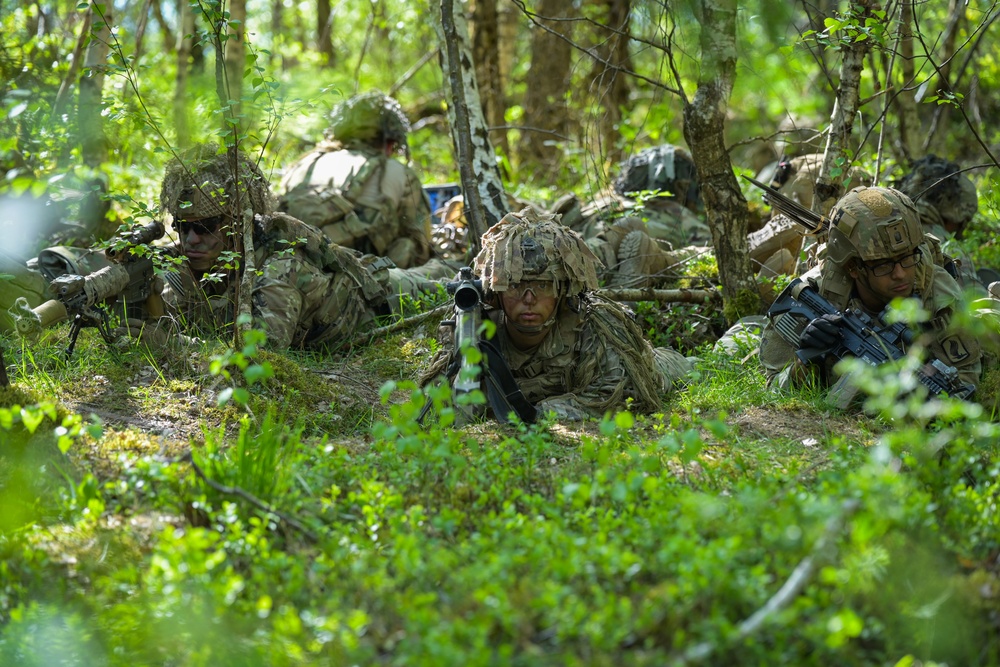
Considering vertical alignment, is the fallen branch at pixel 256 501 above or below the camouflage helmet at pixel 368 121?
below

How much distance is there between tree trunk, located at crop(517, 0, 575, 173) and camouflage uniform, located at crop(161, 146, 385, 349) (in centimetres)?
659

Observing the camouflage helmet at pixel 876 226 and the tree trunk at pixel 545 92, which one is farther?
the tree trunk at pixel 545 92

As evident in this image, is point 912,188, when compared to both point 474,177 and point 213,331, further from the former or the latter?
point 213,331

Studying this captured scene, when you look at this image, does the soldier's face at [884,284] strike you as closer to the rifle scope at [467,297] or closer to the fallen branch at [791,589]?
the rifle scope at [467,297]

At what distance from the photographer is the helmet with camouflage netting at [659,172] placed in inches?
382

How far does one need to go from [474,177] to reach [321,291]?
1.56 metres

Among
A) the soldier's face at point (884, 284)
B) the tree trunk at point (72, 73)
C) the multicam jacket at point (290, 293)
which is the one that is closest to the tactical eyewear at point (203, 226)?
the multicam jacket at point (290, 293)

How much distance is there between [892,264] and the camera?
5.59m

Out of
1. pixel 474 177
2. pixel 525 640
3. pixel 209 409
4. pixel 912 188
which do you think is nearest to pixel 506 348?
pixel 209 409

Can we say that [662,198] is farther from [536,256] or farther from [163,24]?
[163,24]

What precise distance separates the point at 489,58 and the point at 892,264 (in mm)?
8052

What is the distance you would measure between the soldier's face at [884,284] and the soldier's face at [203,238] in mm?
4029

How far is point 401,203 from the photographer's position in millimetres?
9195

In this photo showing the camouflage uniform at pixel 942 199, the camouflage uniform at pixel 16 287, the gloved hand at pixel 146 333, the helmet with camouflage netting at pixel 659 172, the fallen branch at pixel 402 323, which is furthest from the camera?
the helmet with camouflage netting at pixel 659 172
